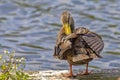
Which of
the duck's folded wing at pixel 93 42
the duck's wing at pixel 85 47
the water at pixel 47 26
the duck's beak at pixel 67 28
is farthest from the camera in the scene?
the water at pixel 47 26

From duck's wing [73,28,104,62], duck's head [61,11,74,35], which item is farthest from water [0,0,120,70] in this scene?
duck's wing [73,28,104,62]

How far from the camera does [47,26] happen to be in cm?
1652

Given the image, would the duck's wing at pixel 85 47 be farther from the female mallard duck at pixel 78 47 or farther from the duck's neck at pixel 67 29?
the duck's neck at pixel 67 29

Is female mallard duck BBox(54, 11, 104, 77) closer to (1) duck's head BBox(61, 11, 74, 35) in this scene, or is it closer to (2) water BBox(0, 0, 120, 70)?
(1) duck's head BBox(61, 11, 74, 35)

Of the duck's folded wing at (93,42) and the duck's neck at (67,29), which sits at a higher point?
the duck's neck at (67,29)

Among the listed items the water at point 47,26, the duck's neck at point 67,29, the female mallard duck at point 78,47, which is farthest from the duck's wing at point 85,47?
the water at point 47,26

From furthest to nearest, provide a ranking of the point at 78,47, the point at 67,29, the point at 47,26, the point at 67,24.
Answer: the point at 47,26, the point at 67,24, the point at 67,29, the point at 78,47

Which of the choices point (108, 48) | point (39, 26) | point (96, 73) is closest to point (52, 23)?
point (39, 26)

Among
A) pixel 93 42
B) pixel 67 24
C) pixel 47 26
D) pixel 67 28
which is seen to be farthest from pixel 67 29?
pixel 47 26

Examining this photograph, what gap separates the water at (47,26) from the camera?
1307 cm

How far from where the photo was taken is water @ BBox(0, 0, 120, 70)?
515 inches

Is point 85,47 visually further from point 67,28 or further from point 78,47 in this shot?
point 67,28

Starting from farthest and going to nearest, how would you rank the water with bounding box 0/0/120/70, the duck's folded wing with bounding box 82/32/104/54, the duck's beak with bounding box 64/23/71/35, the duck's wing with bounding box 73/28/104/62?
the water with bounding box 0/0/120/70 < the duck's beak with bounding box 64/23/71/35 < the duck's folded wing with bounding box 82/32/104/54 < the duck's wing with bounding box 73/28/104/62

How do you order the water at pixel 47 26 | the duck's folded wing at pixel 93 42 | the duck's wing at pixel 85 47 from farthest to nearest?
the water at pixel 47 26, the duck's folded wing at pixel 93 42, the duck's wing at pixel 85 47
